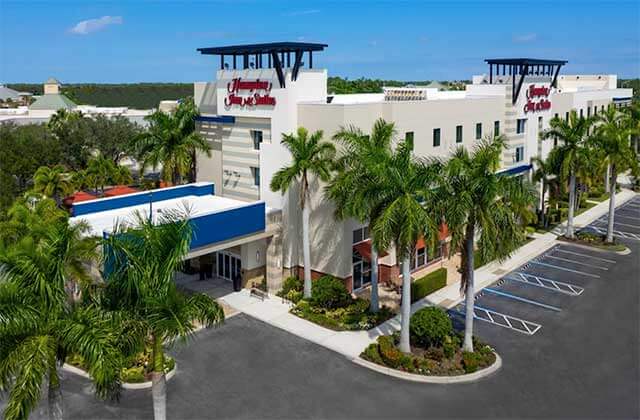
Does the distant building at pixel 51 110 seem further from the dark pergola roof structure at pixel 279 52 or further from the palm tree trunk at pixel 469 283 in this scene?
the palm tree trunk at pixel 469 283

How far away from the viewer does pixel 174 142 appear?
4019 cm

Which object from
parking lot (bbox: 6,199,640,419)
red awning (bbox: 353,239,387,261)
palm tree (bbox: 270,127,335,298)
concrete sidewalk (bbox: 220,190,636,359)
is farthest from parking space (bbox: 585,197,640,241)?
palm tree (bbox: 270,127,335,298)

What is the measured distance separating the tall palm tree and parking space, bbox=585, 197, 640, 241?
1206 inches

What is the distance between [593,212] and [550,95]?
1197 cm

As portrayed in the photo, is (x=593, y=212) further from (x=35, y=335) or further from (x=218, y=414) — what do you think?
(x=35, y=335)

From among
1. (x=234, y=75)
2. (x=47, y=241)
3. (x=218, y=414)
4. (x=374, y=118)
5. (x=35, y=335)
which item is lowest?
(x=218, y=414)

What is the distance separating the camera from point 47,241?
16266 millimetres

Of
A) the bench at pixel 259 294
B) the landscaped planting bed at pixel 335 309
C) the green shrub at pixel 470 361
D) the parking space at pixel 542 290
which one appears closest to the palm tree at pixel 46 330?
the green shrub at pixel 470 361

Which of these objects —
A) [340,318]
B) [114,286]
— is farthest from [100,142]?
[114,286]

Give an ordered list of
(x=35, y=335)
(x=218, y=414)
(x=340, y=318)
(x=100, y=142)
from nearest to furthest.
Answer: (x=35, y=335), (x=218, y=414), (x=340, y=318), (x=100, y=142)

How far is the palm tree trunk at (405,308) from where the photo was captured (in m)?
26.1

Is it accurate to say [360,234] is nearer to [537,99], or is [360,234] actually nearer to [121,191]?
[121,191]

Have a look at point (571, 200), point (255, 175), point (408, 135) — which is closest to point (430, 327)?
point (408, 135)

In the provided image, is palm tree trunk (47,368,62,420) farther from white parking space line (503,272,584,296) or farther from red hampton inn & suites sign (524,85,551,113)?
red hampton inn & suites sign (524,85,551,113)
